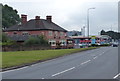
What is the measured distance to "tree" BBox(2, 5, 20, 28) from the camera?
3990 inches

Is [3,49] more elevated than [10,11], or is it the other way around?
[10,11]

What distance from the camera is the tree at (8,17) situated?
101 m

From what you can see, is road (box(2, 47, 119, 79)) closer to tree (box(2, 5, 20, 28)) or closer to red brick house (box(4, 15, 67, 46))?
red brick house (box(4, 15, 67, 46))

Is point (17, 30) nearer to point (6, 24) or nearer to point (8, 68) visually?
point (6, 24)

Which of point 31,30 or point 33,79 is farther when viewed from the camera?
point 31,30

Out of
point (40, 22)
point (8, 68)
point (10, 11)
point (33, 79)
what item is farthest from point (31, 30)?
point (33, 79)

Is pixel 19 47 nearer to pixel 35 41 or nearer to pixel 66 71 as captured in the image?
pixel 35 41

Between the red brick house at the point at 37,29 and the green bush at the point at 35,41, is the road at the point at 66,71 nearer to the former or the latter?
the green bush at the point at 35,41

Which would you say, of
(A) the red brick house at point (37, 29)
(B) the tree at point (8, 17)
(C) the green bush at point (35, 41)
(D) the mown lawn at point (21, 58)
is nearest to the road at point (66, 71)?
(D) the mown lawn at point (21, 58)

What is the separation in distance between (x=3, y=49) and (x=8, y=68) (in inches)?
1186

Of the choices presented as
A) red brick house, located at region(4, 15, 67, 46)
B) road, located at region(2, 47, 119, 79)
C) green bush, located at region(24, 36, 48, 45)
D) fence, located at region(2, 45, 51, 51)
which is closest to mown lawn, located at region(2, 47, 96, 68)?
road, located at region(2, 47, 119, 79)

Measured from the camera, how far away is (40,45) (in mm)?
60750

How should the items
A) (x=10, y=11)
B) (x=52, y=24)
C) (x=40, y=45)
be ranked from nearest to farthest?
(x=40, y=45) < (x=52, y=24) < (x=10, y=11)

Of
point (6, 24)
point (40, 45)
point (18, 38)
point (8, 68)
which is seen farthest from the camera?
point (6, 24)
